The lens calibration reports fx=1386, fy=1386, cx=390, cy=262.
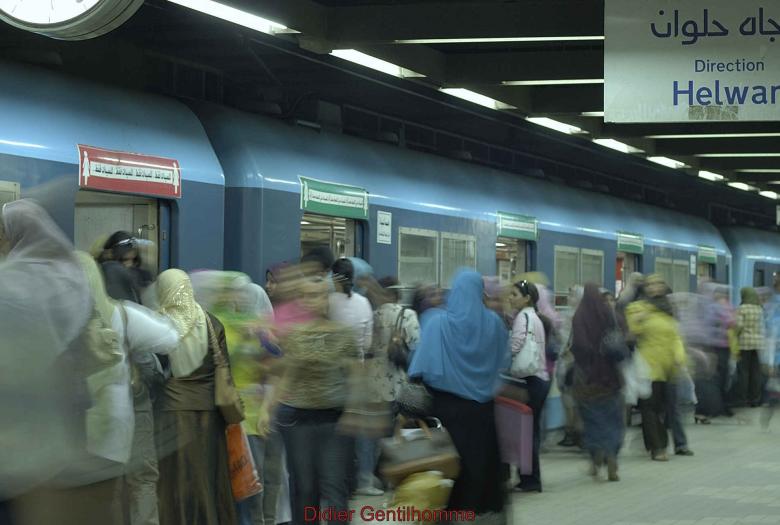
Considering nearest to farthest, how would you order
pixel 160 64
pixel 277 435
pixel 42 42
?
pixel 277 435 → pixel 42 42 → pixel 160 64

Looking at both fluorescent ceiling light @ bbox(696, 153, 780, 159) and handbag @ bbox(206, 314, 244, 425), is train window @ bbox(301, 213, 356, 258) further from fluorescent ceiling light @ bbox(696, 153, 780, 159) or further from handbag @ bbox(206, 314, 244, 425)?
fluorescent ceiling light @ bbox(696, 153, 780, 159)

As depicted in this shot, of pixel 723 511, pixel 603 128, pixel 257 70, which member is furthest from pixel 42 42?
pixel 603 128

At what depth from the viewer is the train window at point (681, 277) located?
817 inches

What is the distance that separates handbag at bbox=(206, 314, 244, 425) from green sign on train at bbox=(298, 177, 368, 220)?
3.65 metres

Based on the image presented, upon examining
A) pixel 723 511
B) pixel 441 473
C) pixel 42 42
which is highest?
pixel 42 42

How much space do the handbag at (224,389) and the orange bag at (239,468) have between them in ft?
0.57

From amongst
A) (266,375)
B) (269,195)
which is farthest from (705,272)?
(266,375)

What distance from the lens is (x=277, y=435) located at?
787cm

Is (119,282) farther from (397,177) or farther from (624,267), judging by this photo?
(624,267)

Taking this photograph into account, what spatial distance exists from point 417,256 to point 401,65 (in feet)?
5.58

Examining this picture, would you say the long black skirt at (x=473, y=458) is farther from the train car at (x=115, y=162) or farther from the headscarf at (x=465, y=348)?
the train car at (x=115, y=162)

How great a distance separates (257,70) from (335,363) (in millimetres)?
6127

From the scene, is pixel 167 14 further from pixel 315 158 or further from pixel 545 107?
pixel 545 107

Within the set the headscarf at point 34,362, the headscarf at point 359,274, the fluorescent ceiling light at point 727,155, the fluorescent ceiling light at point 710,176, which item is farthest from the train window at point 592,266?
the headscarf at point 34,362
